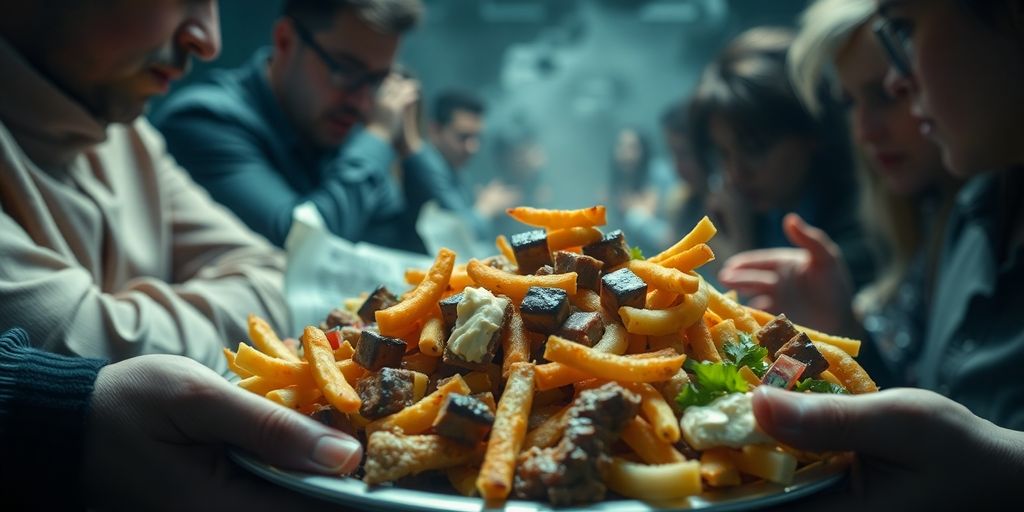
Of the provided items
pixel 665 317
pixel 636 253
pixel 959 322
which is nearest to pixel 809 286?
pixel 959 322

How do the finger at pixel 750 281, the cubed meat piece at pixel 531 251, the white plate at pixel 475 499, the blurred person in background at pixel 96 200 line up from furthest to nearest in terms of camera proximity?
the finger at pixel 750 281 < the blurred person in background at pixel 96 200 < the cubed meat piece at pixel 531 251 < the white plate at pixel 475 499

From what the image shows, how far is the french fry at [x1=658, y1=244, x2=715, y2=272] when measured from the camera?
1053 mm

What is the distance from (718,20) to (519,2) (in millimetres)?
1738

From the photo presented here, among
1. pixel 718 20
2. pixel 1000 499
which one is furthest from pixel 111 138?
pixel 718 20

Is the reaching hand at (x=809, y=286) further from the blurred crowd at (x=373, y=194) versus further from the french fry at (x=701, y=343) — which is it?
the french fry at (x=701, y=343)

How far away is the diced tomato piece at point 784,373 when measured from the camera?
3.06 ft

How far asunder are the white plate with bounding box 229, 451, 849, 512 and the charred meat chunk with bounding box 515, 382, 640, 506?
17 millimetres

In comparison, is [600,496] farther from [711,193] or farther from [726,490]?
[711,193]

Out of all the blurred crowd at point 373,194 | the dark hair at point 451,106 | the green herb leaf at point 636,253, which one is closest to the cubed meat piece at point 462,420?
the blurred crowd at point 373,194

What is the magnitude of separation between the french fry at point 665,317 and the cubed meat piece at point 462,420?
9.3 inches

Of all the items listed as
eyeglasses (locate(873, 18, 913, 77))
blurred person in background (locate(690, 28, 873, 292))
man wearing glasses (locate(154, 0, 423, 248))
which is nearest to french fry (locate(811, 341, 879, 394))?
eyeglasses (locate(873, 18, 913, 77))

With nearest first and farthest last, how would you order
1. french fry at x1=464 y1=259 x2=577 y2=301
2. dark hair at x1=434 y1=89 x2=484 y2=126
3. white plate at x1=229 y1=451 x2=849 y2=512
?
Result: white plate at x1=229 y1=451 x2=849 y2=512 < french fry at x1=464 y1=259 x2=577 y2=301 < dark hair at x1=434 y1=89 x2=484 y2=126

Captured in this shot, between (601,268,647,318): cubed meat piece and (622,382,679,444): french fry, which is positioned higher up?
(601,268,647,318): cubed meat piece

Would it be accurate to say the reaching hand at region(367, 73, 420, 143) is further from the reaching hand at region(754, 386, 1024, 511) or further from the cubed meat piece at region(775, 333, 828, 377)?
the reaching hand at region(754, 386, 1024, 511)
